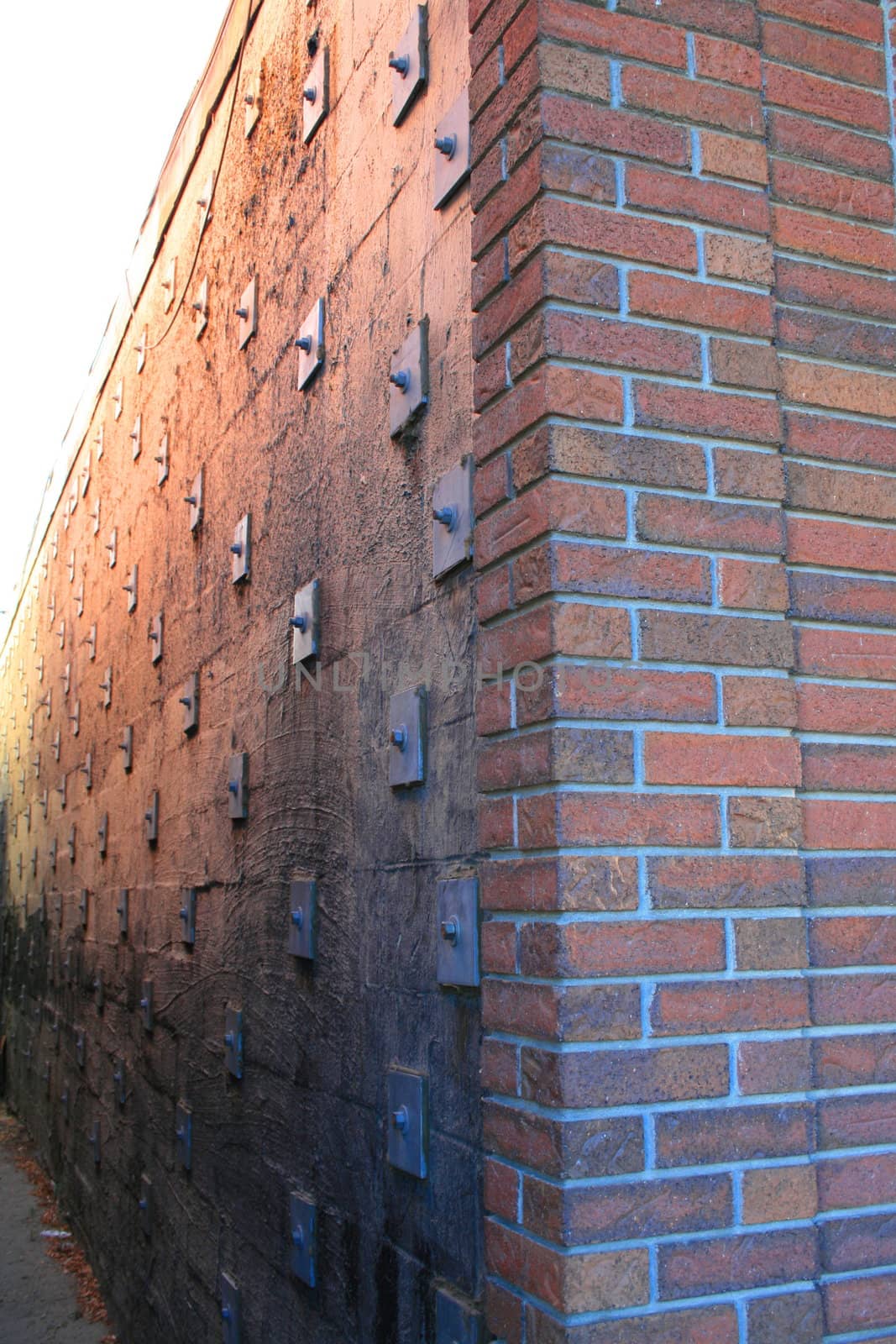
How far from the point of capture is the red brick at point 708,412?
75.5 inches

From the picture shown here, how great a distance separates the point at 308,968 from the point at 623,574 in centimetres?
186

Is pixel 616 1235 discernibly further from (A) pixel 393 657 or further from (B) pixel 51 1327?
(B) pixel 51 1327

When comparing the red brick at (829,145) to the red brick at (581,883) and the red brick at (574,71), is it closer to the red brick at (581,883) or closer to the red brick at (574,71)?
the red brick at (574,71)

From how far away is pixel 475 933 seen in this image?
2162 millimetres

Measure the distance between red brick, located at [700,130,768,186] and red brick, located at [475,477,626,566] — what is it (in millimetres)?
606

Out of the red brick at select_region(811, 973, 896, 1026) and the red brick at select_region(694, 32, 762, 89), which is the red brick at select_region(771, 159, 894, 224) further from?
the red brick at select_region(811, 973, 896, 1026)

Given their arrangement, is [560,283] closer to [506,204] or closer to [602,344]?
[602,344]

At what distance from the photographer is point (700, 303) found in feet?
6.48

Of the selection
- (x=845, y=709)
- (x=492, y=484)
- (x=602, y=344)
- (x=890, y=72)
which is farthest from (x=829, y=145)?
(x=845, y=709)

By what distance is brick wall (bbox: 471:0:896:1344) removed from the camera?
1.75m

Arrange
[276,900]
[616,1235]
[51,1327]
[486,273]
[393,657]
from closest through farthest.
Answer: [616,1235], [486,273], [393,657], [276,900], [51,1327]

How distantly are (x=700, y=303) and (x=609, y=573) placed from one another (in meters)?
0.49

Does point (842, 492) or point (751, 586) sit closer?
point (751, 586)

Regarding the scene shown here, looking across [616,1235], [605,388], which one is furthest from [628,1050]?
[605,388]
